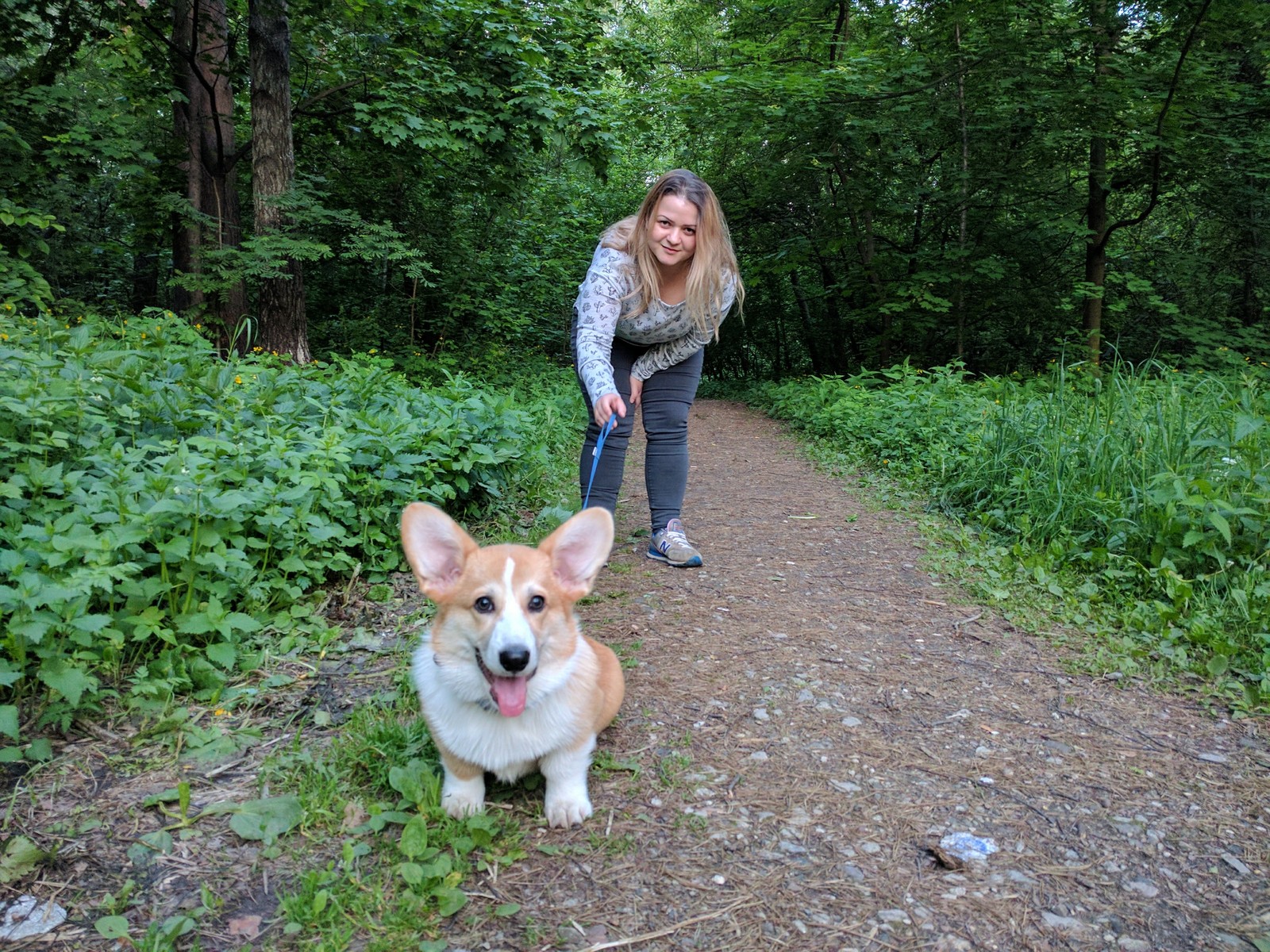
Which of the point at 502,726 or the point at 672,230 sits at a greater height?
the point at 672,230

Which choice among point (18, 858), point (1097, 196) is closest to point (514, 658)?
point (18, 858)

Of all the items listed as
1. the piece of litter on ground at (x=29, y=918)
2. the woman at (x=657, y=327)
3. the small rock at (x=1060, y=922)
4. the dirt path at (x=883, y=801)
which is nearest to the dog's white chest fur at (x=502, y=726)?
the dirt path at (x=883, y=801)

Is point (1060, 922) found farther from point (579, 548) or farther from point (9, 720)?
point (9, 720)

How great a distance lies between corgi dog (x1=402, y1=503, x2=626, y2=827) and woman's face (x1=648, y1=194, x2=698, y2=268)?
2106 millimetres

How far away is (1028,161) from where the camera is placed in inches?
422

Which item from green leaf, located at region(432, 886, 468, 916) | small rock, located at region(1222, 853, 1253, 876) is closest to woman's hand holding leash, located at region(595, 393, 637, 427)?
green leaf, located at region(432, 886, 468, 916)

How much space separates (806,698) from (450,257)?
10363 mm

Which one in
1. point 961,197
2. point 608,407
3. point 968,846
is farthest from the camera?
point 961,197

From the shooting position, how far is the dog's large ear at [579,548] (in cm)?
218

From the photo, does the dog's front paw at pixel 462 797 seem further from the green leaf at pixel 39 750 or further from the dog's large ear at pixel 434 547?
the green leaf at pixel 39 750

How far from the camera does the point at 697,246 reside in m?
3.87

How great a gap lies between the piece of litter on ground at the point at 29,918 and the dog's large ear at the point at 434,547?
44.2 inches

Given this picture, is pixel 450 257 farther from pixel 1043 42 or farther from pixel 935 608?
pixel 935 608

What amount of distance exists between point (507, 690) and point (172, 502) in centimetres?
160
